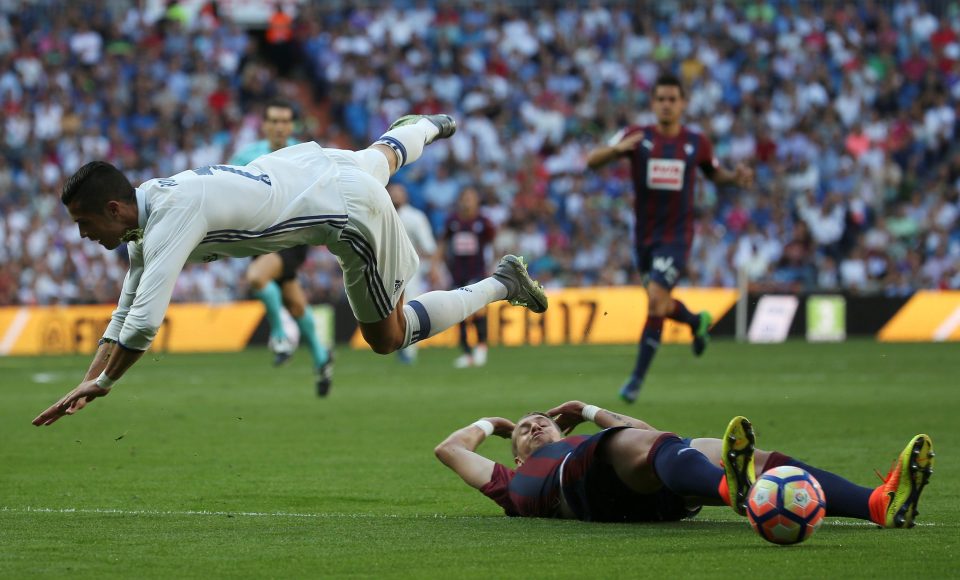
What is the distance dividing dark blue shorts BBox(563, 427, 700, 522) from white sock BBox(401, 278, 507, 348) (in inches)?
79.0

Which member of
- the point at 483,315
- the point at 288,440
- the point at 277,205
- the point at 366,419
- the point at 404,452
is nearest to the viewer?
the point at 277,205

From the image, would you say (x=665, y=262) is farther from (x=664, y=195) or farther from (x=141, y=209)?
(x=141, y=209)

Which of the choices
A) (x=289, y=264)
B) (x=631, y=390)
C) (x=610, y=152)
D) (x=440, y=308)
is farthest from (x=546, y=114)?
(x=440, y=308)

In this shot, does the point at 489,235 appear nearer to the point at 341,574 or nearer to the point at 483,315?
the point at 483,315

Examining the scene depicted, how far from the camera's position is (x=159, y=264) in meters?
6.94

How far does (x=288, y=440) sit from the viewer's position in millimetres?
11625

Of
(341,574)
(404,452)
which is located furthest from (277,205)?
(404,452)

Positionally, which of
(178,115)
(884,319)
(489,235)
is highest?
(178,115)

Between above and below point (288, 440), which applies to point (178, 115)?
above

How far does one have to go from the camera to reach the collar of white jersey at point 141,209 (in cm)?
711

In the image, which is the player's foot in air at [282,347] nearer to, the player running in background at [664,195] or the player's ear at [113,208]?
the player running in background at [664,195]

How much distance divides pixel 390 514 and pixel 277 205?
5.39 ft

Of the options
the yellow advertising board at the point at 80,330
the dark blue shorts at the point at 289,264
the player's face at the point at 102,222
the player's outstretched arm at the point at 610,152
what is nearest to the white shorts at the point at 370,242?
the player's face at the point at 102,222

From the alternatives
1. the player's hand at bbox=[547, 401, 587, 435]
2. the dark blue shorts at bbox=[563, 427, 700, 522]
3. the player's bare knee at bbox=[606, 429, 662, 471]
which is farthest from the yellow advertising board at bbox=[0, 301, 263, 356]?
the player's bare knee at bbox=[606, 429, 662, 471]
